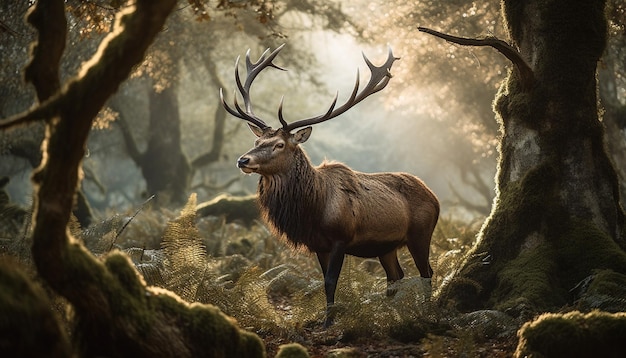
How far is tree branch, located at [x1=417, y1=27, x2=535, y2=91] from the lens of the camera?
7.28m

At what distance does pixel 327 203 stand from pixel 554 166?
2452 millimetres

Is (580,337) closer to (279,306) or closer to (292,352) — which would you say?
(292,352)

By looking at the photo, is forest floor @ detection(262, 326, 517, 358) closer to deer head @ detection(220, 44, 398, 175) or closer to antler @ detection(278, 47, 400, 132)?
deer head @ detection(220, 44, 398, 175)

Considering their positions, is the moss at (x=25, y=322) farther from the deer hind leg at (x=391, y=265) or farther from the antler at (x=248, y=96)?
the deer hind leg at (x=391, y=265)

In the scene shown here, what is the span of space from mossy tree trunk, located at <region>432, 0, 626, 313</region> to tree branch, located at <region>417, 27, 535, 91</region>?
16mm

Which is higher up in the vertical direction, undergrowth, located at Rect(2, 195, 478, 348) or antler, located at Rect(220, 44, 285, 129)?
antler, located at Rect(220, 44, 285, 129)

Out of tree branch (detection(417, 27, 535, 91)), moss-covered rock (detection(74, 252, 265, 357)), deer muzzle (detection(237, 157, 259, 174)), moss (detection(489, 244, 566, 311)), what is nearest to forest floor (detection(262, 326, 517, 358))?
moss (detection(489, 244, 566, 311))

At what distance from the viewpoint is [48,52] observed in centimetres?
408

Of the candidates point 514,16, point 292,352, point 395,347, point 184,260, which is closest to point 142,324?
point 292,352

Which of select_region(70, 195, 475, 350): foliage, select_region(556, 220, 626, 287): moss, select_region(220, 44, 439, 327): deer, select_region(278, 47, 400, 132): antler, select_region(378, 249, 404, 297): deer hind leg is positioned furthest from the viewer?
select_region(378, 249, 404, 297): deer hind leg

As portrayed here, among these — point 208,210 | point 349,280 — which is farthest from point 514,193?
point 208,210

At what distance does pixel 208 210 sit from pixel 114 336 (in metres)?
13.1

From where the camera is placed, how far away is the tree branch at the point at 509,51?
23.9 feet

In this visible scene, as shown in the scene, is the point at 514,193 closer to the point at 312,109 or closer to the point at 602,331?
the point at 602,331
